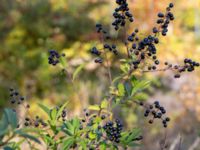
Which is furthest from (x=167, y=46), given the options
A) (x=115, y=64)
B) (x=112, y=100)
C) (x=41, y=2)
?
(x=112, y=100)

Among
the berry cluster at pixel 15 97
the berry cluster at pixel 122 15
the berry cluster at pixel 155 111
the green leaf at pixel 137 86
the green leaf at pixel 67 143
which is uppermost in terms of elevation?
the berry cluster at pixel 122 15

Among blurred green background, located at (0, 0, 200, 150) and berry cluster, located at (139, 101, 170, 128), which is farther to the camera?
blurred green background, located at (0, 0, 200, 150)

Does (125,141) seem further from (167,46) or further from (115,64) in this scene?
(115,64)

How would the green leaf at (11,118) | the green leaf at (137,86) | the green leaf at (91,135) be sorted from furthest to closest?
the green leaf at (137,86) → the green leaf at (91,135) → the green leaf at (11,118)

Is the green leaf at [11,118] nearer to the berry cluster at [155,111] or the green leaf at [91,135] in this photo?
the green leaf at [91,135]

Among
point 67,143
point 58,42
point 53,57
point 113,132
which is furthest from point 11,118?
point 58,42

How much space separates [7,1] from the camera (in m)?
8.66

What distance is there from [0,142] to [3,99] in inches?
290

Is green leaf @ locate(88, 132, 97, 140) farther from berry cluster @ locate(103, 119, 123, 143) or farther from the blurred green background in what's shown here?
the blurred green background

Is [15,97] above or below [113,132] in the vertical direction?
above

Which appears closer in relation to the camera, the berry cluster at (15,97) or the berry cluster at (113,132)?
the berry cluster at (113,132)

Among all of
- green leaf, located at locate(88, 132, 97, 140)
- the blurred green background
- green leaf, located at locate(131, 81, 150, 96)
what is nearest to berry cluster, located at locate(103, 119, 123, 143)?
green leaf, located at locate(88, 132, 97, 140)

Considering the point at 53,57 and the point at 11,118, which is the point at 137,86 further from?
the point at 11,118

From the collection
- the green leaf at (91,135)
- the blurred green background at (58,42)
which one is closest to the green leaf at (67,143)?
the green leaf at (91,135)
